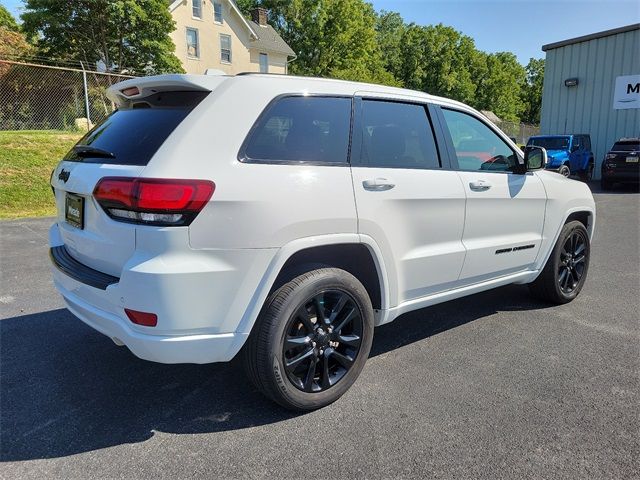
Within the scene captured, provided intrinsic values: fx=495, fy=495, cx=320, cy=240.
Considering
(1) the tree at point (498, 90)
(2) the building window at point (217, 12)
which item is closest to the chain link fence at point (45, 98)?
(2) the building window at point (217, 12)

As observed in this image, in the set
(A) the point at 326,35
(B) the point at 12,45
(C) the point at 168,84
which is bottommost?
(C) the point at 168,84

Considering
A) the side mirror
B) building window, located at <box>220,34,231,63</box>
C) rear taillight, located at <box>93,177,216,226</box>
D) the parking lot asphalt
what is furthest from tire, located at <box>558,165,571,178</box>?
building window, located at <box>220,34,231,63</box>

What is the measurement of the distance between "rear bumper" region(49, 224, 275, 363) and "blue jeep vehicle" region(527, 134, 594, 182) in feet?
53.7

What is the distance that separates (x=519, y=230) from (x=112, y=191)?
10.3 feet

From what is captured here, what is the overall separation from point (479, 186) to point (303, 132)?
1.53 metres

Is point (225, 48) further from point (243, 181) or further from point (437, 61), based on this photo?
point (243, 181)

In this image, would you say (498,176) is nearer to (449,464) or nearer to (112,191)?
(449,464)

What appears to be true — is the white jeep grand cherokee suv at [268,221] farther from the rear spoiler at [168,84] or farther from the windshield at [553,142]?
the windshield at [553,142]

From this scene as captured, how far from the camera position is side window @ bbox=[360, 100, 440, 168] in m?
3.13

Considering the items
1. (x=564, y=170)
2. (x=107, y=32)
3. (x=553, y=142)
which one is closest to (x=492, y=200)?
(x=564, y=170)

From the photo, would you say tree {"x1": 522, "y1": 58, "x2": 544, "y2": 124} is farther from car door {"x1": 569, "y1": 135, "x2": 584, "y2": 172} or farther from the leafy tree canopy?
car door {"x1": 569, "y1": 135, "x2": 584, "y2": 172}

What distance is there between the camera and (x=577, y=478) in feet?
7.68

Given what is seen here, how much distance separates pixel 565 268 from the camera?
479 centimetres

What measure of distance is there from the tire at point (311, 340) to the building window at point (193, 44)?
33.8 m
